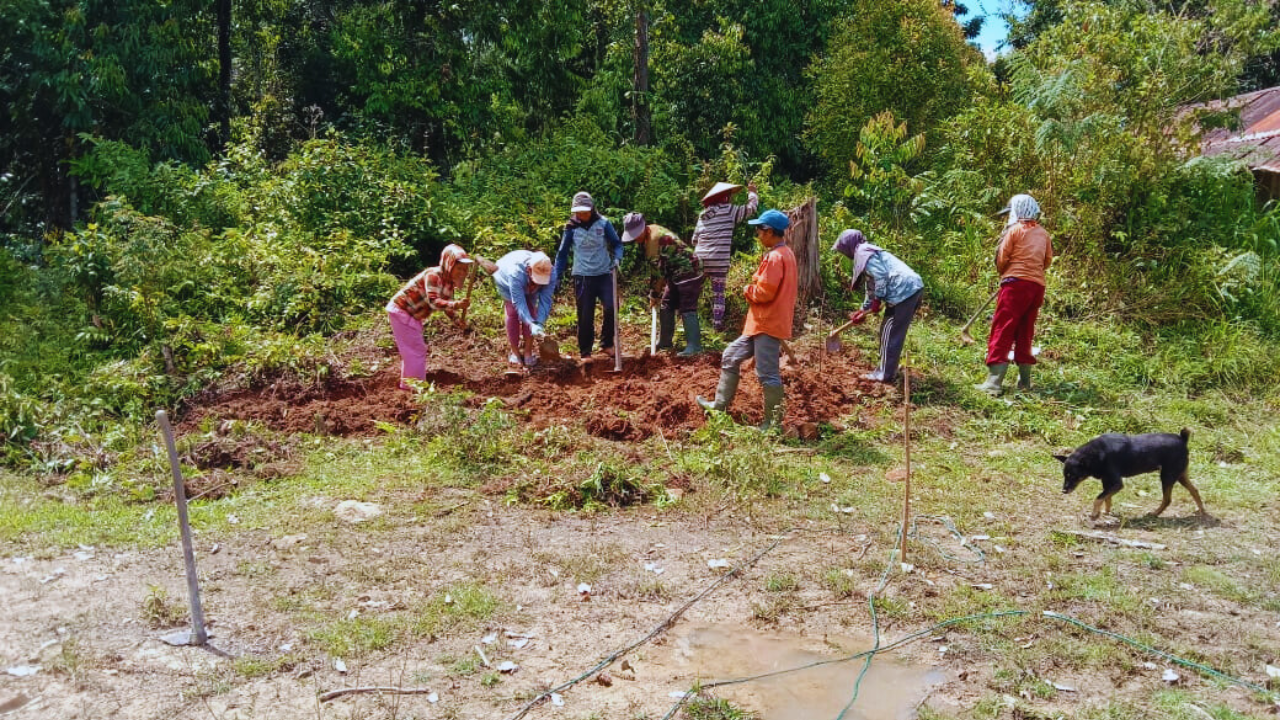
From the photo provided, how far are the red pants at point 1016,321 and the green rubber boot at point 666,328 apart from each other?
300cm

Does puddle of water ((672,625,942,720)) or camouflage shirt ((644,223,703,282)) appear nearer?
puddle of water ((672,625,942,720))

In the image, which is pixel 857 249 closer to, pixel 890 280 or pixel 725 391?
pixel 890 280

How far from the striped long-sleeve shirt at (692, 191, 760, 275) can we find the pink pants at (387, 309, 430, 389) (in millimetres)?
2866

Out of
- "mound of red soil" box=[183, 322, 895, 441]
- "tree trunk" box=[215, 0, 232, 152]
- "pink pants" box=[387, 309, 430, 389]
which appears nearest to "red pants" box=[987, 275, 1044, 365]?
"mound of red soil" box=[183, 322, 895, 441]

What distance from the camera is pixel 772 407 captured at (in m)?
7.41

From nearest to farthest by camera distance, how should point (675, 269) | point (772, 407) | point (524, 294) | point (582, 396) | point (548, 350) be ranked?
point (772, 407)
point (582, 396)
point (524, 294)
point (548, 350)
point (675, 269)

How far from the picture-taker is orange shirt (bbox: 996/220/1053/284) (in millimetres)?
8336

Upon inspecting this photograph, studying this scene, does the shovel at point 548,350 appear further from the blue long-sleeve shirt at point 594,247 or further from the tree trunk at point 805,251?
the tree trunk at point 805,251

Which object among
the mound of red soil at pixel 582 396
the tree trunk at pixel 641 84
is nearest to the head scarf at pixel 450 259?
the mound of red soil at pixel 582 396

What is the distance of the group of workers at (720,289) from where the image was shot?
23.4 ft

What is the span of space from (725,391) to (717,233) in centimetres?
234

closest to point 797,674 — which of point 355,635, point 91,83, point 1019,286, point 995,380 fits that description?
point 355,635

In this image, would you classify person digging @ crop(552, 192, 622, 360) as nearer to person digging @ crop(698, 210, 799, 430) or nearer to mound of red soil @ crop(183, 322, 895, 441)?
mound of red soil @ crop(183, 322, 895, 441)

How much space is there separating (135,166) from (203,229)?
1612mm
